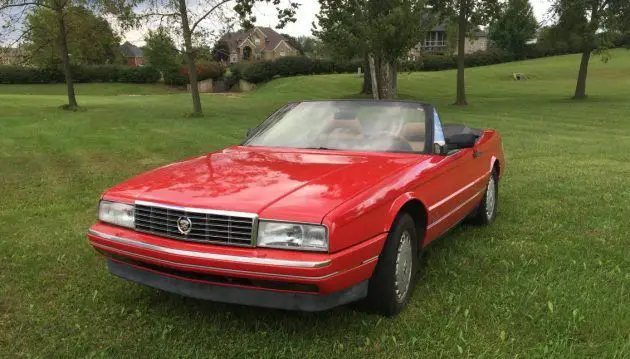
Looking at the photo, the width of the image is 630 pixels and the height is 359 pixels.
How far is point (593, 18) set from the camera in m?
28.8

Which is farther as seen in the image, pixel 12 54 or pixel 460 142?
pixel 12 54

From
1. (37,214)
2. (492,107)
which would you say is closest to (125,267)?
(37,214)

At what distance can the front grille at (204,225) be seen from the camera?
3113 mm

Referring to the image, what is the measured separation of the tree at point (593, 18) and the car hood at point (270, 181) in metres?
28.4

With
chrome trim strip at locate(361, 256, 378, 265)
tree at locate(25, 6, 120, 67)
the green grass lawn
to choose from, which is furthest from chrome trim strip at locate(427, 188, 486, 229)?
tree at locate(25, 6, 120, 67)

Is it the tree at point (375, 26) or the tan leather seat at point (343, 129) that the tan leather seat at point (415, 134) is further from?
the tree at point (375, 26)

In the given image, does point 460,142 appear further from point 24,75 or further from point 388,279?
point 24,75

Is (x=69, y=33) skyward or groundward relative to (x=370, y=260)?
skyward

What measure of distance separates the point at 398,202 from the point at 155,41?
19.7 metres

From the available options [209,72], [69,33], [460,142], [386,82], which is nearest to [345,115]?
[460,142]

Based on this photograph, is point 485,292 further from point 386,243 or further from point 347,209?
point 347,209

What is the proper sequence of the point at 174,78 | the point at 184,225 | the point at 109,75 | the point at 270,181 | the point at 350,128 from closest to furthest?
the point at 184,225 < the point at 270,181 < the point at 350,128 < the point at 174,78 < the point at 109,75

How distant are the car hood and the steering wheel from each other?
6.4 inches

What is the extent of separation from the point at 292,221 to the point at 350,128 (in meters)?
1.92
